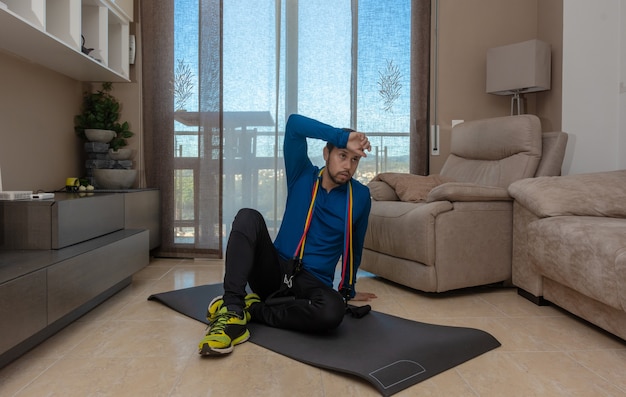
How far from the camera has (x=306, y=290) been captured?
6.07ft

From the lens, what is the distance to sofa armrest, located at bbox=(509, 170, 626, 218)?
2184mm

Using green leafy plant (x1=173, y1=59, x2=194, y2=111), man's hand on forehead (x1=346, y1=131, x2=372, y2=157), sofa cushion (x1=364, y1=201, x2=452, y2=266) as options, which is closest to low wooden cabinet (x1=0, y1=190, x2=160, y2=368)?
green leafy plant (x1=173, y1=59, x2=194, y2=111)

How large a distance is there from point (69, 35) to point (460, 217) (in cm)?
227

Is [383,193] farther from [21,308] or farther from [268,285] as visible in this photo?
[21,308]

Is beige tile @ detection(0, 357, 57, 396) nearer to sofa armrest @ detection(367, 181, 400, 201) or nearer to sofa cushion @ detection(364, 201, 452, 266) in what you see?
sofa cushion @ detection(364, 201, 452, 266)

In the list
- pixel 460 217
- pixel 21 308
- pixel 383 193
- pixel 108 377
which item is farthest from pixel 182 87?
pixel 108 377

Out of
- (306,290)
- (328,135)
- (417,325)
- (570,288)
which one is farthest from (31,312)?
(570,288)

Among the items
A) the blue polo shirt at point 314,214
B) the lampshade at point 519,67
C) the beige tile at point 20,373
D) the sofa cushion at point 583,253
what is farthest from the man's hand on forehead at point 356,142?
the lampshade at point 519,67

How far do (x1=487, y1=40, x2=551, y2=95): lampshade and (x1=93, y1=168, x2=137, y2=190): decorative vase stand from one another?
272 cm

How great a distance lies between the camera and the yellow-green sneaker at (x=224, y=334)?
1.57 metres

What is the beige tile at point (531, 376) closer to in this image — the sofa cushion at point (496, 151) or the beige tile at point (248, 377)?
the beige tile at point (248, 377)

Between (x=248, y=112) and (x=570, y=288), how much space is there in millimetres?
2468

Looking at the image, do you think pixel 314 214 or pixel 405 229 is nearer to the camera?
pixel 314 214

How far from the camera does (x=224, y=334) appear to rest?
1.63 meters
